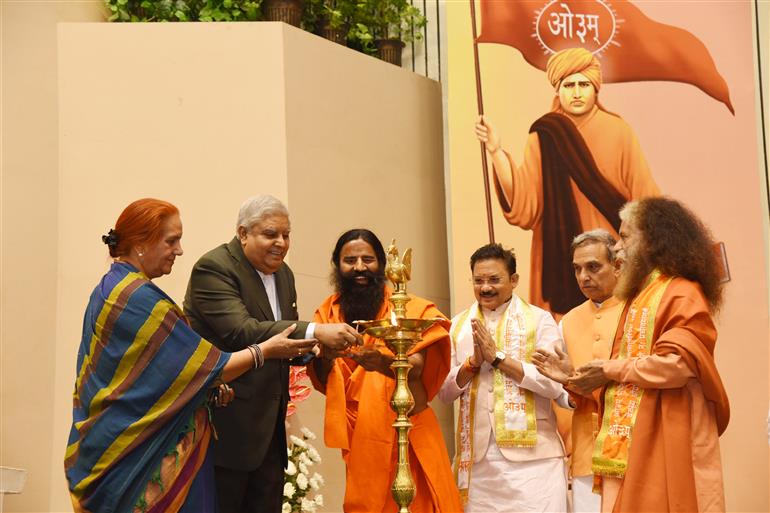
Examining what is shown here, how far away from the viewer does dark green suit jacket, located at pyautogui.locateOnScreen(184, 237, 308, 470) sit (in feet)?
15.4

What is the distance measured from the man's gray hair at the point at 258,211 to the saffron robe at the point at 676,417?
1712 mm

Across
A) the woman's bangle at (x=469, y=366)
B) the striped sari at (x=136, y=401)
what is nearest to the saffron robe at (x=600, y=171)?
the woman's bangle at (x=469, y=366)

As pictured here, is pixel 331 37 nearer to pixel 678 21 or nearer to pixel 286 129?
pixel 286 129

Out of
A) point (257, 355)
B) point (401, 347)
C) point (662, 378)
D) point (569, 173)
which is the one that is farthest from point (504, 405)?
point (569, 173)

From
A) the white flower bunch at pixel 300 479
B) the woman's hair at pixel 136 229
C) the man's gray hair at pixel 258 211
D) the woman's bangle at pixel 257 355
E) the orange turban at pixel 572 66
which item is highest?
the orange turban at pixel 572 66

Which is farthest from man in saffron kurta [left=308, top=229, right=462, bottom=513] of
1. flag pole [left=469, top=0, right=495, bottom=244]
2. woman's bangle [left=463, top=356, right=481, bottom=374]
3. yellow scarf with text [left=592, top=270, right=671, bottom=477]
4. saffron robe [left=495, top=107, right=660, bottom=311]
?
saffron robe [left=495, top=107, right=660, bottom=311]

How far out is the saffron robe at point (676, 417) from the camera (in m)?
4.46

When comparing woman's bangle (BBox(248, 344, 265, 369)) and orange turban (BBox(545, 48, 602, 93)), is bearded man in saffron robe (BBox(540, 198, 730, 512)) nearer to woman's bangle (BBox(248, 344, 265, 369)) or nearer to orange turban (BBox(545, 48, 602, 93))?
woman's bangle (BBox(248, 344, 265, 369))

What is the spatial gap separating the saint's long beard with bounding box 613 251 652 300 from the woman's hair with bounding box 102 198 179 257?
2.07 meters

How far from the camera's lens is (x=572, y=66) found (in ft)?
25.1

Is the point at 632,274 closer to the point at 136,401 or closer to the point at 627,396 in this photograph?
the point at 627,396

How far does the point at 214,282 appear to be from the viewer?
4.88 meters

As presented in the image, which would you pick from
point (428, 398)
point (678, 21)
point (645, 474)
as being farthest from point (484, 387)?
point (678, 21)

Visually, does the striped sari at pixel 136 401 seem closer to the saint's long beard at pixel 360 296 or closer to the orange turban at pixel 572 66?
the saint's long beard at pixel 360 296
